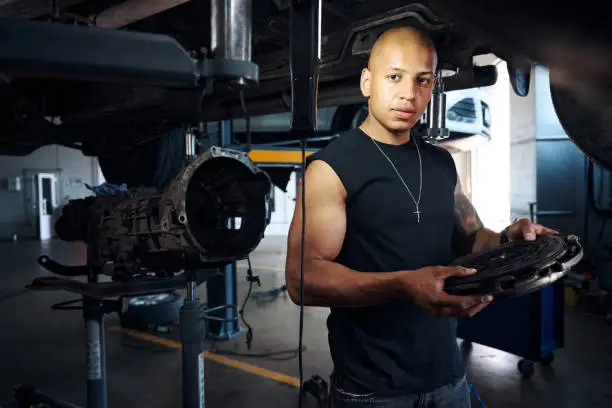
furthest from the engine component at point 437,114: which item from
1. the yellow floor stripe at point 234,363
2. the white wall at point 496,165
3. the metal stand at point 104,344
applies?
the white wall at point 496,165

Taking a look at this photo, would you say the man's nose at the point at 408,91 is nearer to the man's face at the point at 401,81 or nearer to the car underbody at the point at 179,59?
the man's face at the point at 401,81

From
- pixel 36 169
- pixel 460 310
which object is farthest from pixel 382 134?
pixel 36 169

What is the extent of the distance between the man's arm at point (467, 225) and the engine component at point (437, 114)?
0.37 metres

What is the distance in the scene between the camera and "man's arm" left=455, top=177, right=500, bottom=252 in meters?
1.40

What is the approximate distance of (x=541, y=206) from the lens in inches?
243

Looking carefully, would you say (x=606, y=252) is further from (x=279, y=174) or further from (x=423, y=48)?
(x=423, y=48)

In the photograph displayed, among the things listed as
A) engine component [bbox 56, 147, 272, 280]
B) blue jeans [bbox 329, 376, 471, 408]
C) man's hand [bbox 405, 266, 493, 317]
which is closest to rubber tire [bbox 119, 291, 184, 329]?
engine component [bbox 56, 147, 272, 280]

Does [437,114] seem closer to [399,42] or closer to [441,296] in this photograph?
[399,42]

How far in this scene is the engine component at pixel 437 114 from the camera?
1.67m

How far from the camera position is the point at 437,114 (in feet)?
5.55

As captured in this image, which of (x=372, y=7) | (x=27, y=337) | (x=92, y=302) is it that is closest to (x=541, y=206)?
(x=372, y=7)

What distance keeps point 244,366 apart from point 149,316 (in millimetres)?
1424

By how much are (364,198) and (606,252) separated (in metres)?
5.22

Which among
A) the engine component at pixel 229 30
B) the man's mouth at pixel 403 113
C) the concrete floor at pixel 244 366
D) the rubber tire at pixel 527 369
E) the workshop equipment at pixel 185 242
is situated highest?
the engine component at pixel 229 30
